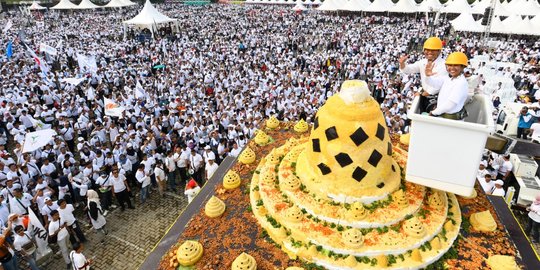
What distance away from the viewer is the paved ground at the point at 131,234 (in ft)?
34.6

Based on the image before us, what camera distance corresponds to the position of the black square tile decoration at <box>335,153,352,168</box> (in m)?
7.71

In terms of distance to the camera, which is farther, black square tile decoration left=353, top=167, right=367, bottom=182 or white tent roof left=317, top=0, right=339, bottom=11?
white tent roof left=317, top=0, right=339, bottom=11

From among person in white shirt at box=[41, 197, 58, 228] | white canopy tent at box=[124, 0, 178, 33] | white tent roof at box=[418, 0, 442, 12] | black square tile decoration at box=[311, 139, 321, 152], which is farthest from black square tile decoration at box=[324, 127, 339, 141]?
white tent roof at box=[418, 0, 442, 12]

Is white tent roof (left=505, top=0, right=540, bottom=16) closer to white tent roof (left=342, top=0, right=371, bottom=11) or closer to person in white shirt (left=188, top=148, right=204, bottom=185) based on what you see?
white tent roof (left=342, top=0, right=371, bottom=11)

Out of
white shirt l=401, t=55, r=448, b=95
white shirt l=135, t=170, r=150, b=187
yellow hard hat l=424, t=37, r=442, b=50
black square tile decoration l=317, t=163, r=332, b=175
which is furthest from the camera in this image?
white shirt l=135, t=170, r=150, b=187

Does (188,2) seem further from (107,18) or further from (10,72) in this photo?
(10,72)

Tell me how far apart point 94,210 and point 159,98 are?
10318mm

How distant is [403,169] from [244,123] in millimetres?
8134

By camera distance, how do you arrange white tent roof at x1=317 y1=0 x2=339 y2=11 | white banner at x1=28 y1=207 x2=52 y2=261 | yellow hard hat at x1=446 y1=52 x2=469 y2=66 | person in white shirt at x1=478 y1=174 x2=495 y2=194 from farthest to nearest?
white tent roof at x1=317 y1=0 x2=339 y2=11 < person in white shirt at x1=478 y1=174 x2=495 y2=194 < white banner at x1=28 y1=207 x2=52 y2=261 < yellow hard hat at x1=446 y1=52 x2=469 y2=66

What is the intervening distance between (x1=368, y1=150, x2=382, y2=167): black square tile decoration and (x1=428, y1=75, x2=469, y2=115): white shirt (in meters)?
1.74

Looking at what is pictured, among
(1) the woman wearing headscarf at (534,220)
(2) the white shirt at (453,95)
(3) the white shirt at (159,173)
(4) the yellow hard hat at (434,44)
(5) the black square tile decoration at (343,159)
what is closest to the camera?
(2) the white shirt at (453,95)

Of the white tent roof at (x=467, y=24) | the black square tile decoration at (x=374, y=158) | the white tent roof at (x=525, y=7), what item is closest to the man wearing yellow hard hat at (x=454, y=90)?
the black square tile decoration at (x=374, y=158)

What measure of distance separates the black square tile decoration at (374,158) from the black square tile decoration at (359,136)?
0.40m

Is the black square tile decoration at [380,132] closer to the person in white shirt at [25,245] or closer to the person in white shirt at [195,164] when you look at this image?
the person in white shirt at [195,164]
